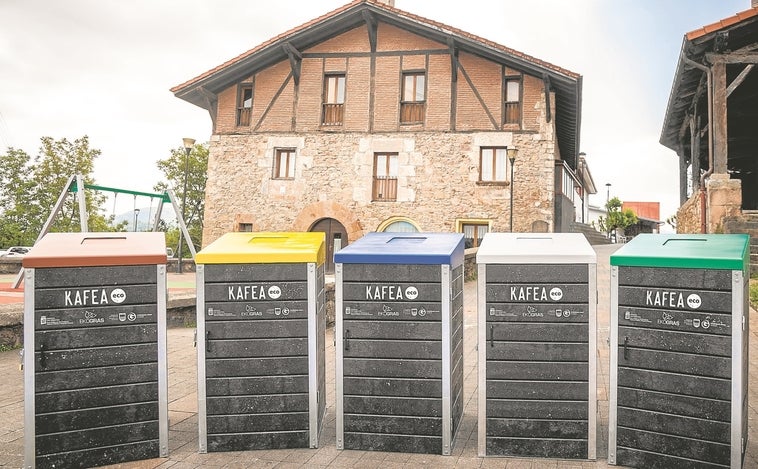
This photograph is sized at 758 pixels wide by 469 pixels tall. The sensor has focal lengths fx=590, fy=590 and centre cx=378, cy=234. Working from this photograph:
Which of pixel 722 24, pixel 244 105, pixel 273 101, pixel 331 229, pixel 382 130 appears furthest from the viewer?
pixel 244 105

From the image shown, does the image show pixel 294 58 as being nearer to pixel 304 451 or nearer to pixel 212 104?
pixel 212 104

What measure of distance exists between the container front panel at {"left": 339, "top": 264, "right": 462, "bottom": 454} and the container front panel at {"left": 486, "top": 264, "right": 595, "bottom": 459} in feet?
1.24

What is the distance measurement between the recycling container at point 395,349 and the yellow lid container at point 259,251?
0.29m

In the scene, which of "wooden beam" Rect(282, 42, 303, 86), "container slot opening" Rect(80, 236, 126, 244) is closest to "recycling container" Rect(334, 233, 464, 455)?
"container slot opening" Rect(80, 236, 126, 244)

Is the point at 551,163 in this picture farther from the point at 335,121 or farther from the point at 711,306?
the point at 711,306

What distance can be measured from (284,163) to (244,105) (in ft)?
9.55

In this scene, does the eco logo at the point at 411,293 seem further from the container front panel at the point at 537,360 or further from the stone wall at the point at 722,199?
the stone wall at the point at 722,199

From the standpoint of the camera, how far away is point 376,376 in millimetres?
4223

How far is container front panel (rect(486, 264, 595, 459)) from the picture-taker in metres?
3.99

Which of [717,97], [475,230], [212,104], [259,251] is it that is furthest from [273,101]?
[259,251]

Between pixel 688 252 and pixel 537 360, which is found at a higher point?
pixel 688 252

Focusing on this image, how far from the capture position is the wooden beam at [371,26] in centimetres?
2039

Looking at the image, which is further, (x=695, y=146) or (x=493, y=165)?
(x=493, y=165)

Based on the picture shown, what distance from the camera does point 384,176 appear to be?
2123cm
